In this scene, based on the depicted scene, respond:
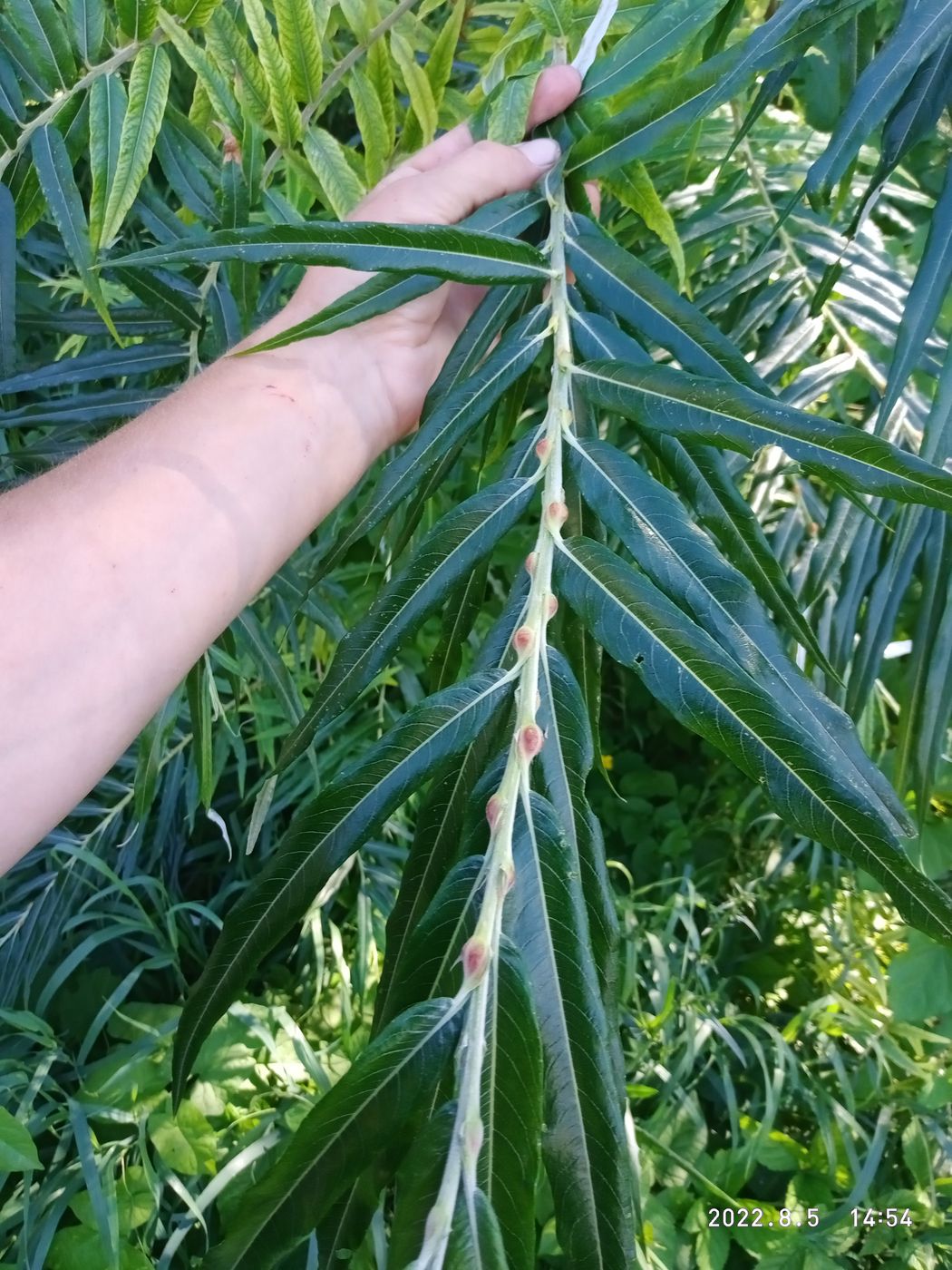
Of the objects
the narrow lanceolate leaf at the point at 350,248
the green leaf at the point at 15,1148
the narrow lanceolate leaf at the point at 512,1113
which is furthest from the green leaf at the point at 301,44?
the green leaf at the point at 15,1148

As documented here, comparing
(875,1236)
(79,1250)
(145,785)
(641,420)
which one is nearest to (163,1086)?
(79,1250)

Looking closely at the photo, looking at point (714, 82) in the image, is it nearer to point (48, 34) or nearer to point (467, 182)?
point (467, 182)

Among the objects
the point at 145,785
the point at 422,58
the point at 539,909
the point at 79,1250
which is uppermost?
the point at 422,58

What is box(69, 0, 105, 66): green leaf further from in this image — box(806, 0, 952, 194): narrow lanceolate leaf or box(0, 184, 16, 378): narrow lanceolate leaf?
box(806, 0, 952, 194): narrow lanceolate leaf

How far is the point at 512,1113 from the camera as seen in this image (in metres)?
0.23

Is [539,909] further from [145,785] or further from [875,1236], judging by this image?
[875,1236]

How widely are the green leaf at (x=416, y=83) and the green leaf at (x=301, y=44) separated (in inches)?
3.2

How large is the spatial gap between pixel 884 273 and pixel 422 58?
56 centimetres

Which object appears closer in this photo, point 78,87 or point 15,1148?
point 78,87

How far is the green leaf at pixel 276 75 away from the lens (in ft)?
1.60

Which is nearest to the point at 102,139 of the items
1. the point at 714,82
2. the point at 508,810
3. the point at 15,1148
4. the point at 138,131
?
the point at 138,131

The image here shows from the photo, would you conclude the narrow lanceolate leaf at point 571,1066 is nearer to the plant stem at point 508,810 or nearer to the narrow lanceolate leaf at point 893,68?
the plant stem at point 508,810

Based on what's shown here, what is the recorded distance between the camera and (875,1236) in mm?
903

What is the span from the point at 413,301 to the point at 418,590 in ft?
0.96
